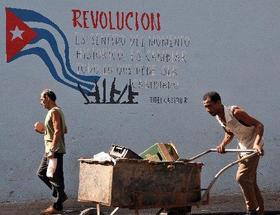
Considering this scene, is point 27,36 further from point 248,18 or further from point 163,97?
point 248,18

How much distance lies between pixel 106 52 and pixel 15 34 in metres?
1.44

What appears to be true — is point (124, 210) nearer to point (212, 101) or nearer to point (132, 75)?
point (132, 75)

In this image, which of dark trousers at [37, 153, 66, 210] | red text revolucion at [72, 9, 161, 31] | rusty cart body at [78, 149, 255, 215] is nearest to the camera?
rusty cart body at [78, 149, 255, 215]

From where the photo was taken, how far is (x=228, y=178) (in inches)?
464

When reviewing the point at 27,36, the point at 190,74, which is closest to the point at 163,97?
the point at 190,74

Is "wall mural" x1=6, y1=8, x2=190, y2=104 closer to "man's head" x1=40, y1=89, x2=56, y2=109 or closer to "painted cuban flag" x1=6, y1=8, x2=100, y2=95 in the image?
"painted cuban flag" x1=6, y1=8, x2=100, y2=95

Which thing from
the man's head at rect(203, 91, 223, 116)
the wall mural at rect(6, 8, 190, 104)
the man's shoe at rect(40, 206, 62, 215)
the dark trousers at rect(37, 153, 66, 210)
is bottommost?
the man's shoe at rect(40, 206, 62, 215)

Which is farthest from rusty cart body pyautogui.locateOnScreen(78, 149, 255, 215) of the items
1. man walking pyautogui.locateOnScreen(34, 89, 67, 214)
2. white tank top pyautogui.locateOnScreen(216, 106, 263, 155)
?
man walking pyautogui.locateOnScreen(34, 89, 67, 214)

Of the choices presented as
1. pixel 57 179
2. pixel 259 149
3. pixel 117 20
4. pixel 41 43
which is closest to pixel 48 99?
pixel 57 179

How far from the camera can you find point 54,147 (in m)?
9.52

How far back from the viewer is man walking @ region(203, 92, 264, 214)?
8242 mm

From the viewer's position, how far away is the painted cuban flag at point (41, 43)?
421 inches

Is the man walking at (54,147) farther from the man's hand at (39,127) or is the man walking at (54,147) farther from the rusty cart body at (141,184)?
the rusty cart body at (141,184)

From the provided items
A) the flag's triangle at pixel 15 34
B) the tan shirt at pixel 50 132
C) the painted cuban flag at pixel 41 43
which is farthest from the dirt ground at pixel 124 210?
the flag's triangle at pixel 15 34
